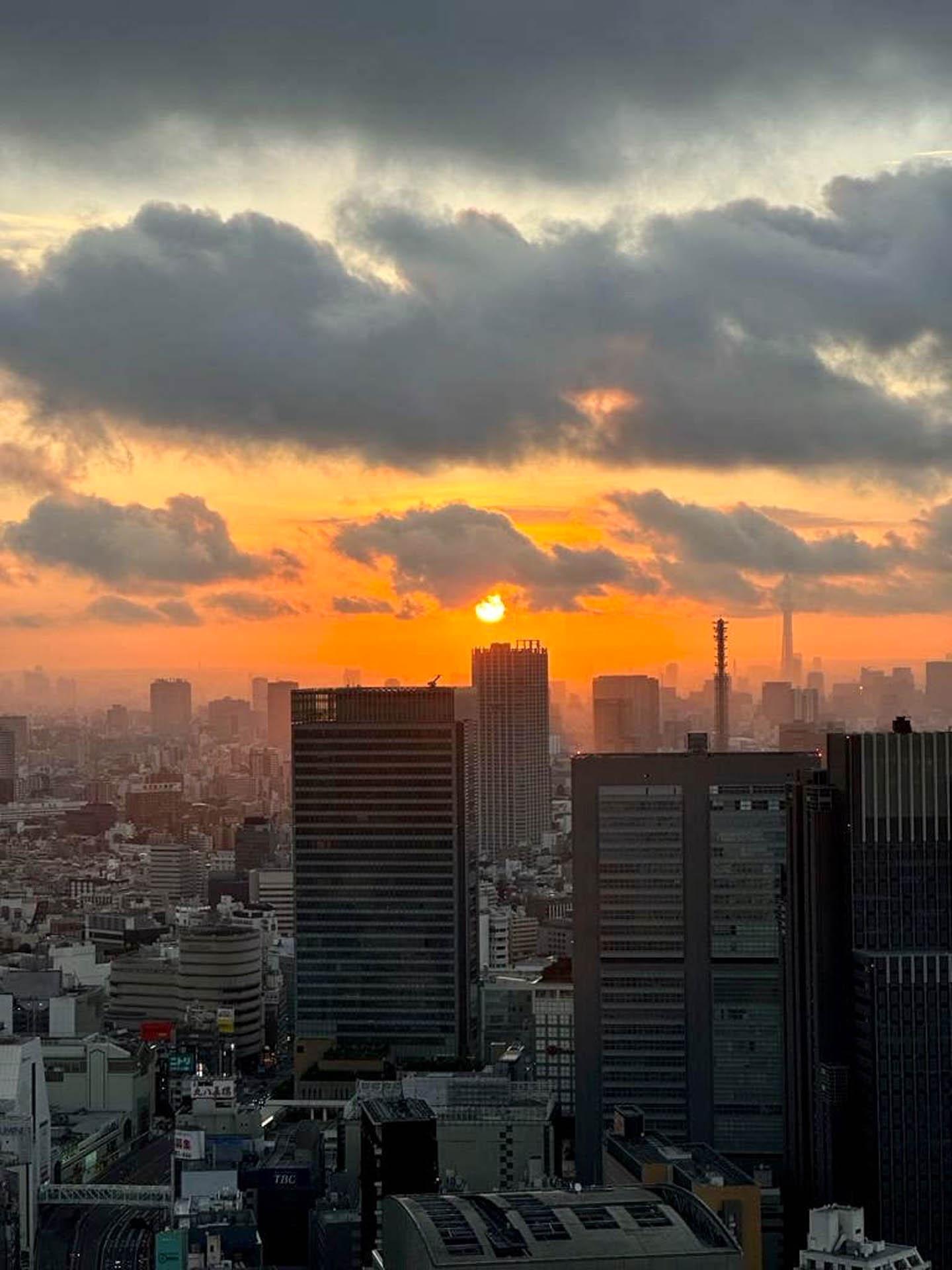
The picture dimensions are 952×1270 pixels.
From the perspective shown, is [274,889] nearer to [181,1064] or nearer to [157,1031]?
[157,1031]

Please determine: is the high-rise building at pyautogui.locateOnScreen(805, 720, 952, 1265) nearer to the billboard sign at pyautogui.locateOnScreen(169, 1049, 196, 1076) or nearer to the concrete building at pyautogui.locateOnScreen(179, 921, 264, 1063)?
the billboard sign at pyautogui.locateOnScreen(169, 1049, 196, 1076)

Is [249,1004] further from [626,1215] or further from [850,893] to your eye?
[626,1215]

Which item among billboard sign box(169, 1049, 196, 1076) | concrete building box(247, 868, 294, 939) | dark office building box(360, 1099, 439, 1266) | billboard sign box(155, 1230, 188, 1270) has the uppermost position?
concrete building box(247, 868, 294, 939)

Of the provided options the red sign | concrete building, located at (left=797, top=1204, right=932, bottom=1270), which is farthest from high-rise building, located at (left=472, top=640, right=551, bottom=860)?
concrete building, located at (left=797, top=1204, right=932, bottom=1270)

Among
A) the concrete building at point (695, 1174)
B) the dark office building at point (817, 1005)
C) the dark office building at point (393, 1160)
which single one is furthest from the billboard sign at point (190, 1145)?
the dark office building at point (817, 1005)

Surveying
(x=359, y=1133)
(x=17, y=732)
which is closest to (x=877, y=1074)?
(x=359, y=1133)

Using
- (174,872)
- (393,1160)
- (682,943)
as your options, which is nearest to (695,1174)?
(393,1160)
